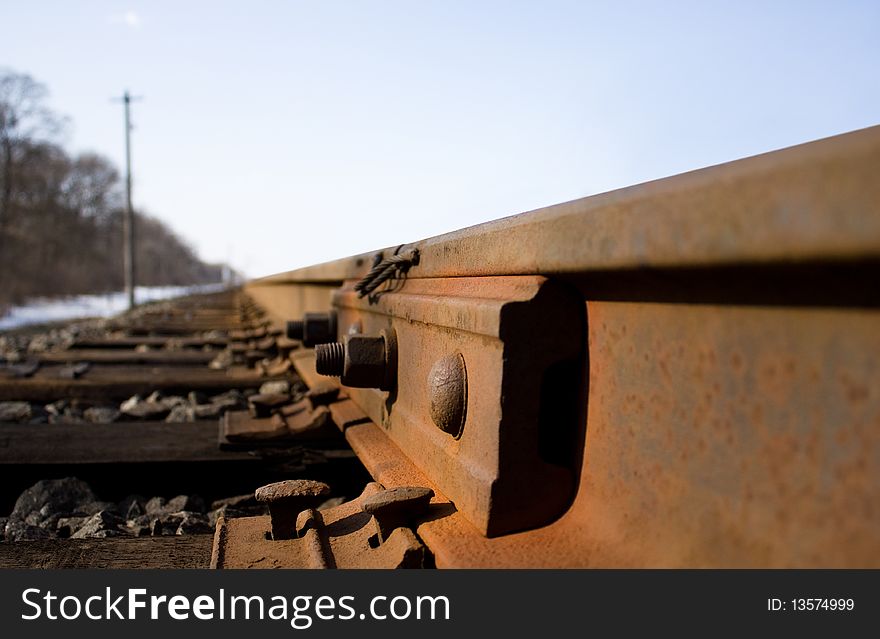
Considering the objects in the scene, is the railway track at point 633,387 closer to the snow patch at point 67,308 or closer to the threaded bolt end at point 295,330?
the threaded bolt end at point 295,330

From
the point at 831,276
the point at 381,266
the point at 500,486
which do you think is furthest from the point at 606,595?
the point at 381,266

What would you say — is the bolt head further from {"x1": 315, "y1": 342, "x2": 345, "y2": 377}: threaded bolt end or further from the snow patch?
the snow patch

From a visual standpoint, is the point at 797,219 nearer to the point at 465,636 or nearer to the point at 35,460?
the point at 465,636

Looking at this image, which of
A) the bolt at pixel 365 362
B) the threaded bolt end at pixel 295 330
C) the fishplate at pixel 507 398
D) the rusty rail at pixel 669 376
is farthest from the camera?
the threaded bolt end at pixel 295 330

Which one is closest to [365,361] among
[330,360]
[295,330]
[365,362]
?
[365,362]

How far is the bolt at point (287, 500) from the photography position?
4.47 ft

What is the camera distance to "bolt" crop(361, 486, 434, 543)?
123cm

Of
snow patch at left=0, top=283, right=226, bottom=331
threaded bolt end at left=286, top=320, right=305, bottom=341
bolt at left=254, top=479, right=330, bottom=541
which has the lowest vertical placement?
snow patch at left=0, top=283, right=226, bottom=331

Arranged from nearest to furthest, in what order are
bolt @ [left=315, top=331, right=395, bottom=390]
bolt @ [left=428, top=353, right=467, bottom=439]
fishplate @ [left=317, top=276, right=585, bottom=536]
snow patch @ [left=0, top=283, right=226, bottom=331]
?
fishplate @ [left=317, top=276, right=585, bottom=536]
bolt @ [left=428, top=353, right=467, bottom=439]
bolt @ [left=315, top=331, right=395, bottom=390]
snow patch @ [left=0, top=283, right=226, bottom=331]

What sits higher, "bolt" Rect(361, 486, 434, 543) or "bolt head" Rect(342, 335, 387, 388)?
"bolt head" Rect(342, 335, 387, 388)

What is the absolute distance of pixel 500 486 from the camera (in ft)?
3.82

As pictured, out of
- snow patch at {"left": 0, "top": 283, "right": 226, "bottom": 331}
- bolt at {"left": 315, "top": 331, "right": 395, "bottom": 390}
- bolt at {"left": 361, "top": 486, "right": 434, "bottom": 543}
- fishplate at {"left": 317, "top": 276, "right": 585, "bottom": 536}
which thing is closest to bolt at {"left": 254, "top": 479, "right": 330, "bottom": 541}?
bolt at {"left": 361, "top": 486, "right": 434, "bottom": 543}

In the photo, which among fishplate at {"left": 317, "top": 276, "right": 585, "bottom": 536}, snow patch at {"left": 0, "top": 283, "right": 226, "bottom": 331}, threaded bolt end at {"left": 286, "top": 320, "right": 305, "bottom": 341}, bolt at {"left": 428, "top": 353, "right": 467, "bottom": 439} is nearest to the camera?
fishplate at {"left": 317, "top": 276, "right": 585, "bottom": 536}

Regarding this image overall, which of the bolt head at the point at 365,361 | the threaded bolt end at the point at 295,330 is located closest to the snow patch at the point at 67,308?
the threaded bolt end at the point at 295,330
